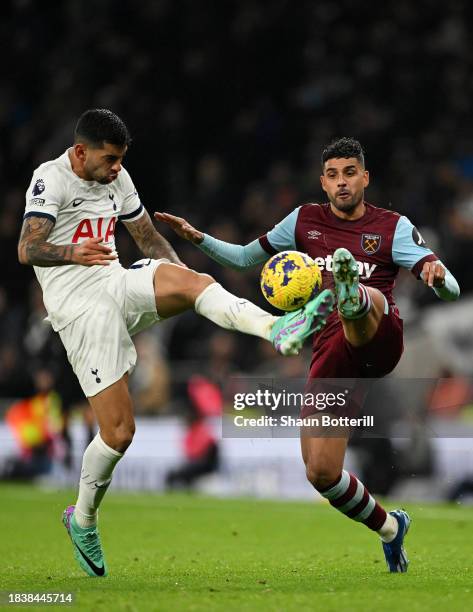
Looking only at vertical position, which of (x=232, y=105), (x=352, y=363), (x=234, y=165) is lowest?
(x=352, y=363)

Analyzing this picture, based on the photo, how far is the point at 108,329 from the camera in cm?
622

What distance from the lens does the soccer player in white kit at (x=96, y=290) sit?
6.02 metres

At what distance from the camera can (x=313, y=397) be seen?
648cm

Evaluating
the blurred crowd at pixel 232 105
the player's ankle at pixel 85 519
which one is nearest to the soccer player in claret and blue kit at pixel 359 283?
the player's ankle at pixel 85 519

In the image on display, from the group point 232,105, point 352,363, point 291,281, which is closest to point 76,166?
point 291,281

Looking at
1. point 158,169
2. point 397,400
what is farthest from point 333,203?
point 158,169

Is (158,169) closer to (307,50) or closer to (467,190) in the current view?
(307,50)

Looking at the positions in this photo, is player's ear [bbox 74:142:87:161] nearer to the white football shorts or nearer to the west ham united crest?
the white football shorts

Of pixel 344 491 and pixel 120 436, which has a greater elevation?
pixel 120 436

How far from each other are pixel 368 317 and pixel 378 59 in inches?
400

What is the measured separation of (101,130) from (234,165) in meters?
9.46

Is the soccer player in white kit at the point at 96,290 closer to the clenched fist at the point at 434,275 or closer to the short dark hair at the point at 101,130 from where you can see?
the short dark hair at the point at 101,130

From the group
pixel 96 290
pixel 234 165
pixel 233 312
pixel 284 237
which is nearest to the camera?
pixel 233 312

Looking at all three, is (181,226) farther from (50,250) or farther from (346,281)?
(346,281)
